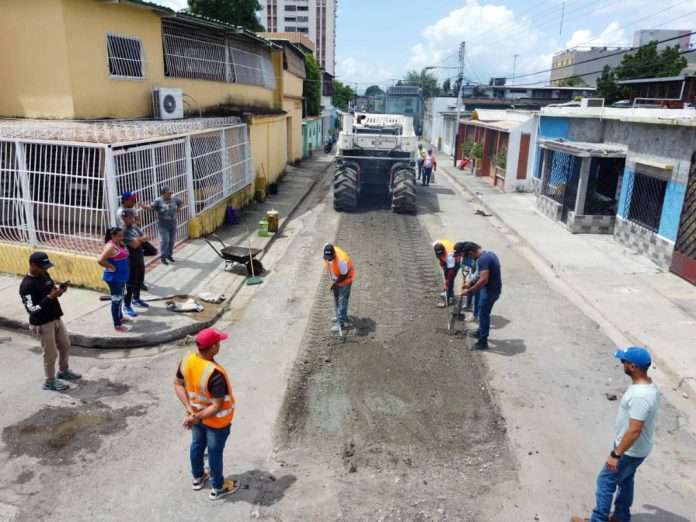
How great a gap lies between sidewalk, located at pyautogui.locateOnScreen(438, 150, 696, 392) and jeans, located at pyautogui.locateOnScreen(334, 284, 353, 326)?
418 centimetres

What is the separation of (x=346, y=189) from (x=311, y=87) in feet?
68.9

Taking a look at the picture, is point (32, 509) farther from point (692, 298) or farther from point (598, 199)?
point (598, 199)

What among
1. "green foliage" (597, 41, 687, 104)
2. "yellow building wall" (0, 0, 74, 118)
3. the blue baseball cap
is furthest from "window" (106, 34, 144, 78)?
"green foliage" (597, 41, 687, 104)

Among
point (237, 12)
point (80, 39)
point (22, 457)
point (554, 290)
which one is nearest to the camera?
point (22, 457)

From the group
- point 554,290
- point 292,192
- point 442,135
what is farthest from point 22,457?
point 442,135

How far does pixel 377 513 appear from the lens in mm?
4406

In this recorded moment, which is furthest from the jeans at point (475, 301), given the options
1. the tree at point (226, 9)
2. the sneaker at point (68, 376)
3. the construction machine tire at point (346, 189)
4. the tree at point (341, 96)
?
the tree at point (341, 96)

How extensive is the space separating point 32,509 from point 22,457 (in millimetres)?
777

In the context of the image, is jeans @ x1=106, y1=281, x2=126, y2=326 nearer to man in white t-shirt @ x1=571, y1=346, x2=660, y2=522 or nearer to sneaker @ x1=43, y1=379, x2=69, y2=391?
sneaker @ x1=43, y1=379, x2=69, y2=391

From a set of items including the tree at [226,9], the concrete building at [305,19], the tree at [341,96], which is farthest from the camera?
the concrete building at [305,19]

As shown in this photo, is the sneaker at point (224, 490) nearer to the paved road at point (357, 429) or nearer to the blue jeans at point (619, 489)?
the paved road at point (357, 429)

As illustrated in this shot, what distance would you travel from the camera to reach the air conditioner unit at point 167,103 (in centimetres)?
1397

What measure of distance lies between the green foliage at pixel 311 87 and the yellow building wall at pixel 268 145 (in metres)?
11.3

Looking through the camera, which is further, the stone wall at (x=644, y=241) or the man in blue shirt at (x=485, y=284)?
the stone wall at (x=644, y=241)
